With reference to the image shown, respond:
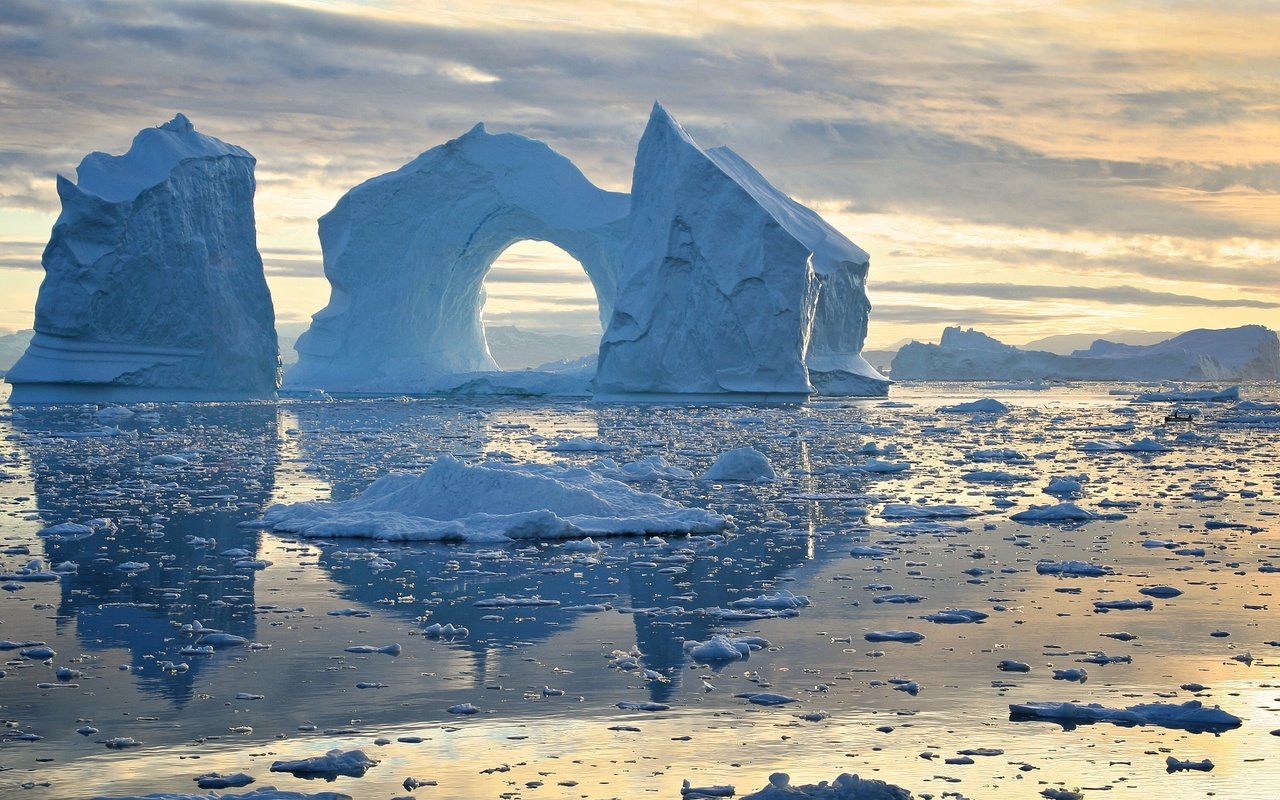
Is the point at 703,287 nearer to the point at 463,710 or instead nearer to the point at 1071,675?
the point at 1071,675

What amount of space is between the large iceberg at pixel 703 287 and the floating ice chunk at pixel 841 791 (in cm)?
2722

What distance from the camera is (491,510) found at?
29.9 ft

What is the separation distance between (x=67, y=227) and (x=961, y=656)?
28763mm

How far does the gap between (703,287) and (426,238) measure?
1046 cm

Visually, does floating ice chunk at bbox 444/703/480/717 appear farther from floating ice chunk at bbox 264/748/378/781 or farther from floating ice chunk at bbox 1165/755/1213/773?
floating ice chunk at bbox 1165/755/1213/773

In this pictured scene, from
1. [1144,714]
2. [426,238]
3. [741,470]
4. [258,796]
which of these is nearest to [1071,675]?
[1144,714]

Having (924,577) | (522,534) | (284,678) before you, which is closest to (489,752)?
(284,678)

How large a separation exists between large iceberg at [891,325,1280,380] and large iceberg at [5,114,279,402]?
46.7 meters

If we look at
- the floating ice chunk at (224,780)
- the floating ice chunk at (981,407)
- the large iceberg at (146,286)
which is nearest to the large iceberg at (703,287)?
the floating ice chunk at (981,407)

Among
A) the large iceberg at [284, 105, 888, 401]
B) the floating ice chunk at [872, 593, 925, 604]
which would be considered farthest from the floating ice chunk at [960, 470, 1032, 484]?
the large iceberg at [284, 105, 888, 401]

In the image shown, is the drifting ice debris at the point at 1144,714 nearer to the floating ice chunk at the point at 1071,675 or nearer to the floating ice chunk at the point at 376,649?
the floating ice chunk at the point at 1071,675

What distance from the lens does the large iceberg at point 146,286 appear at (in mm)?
30172

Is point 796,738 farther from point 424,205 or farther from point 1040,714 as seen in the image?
point 424,205

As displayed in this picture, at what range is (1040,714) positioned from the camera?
4375 mm
